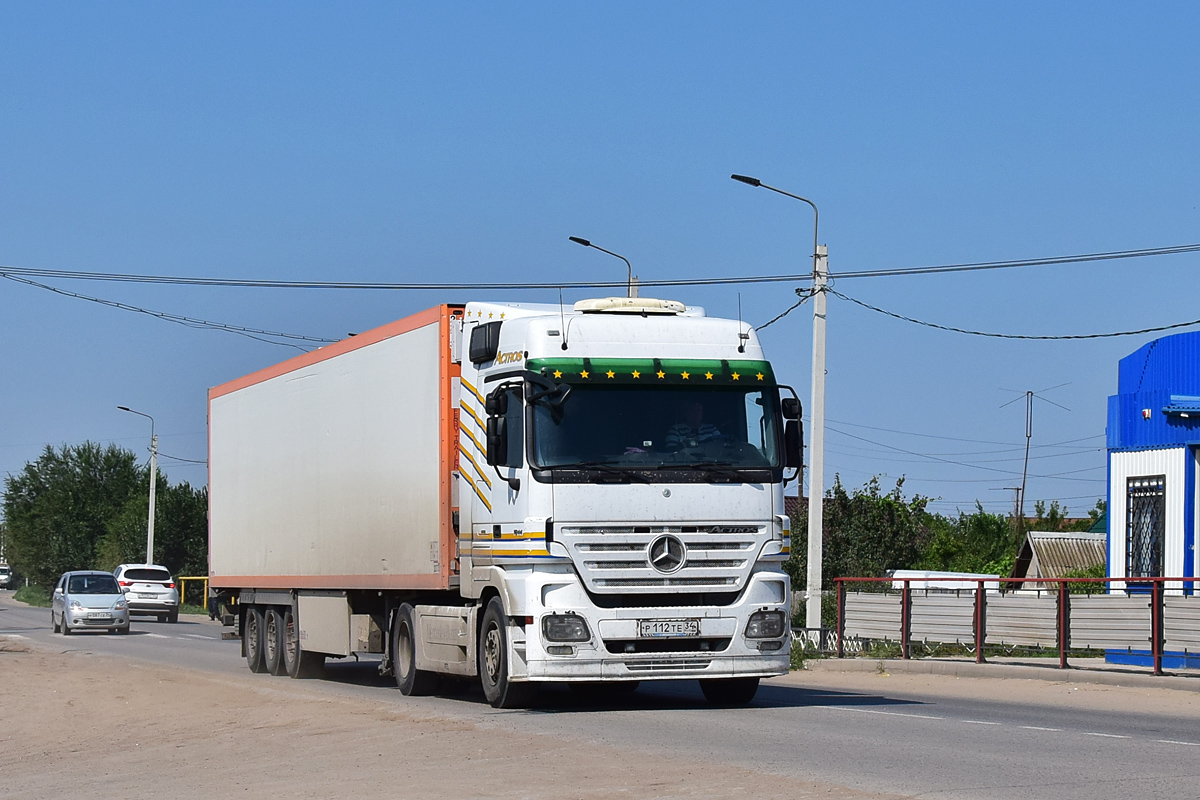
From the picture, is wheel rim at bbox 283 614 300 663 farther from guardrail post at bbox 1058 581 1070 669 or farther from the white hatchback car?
the white hatchback car

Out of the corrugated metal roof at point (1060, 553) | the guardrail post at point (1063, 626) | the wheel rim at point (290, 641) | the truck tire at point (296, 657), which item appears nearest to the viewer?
the truck tire at point (296, 657)

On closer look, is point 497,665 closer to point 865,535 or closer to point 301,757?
point 301,757

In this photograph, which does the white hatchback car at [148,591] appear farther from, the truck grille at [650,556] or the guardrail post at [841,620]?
the truck grille at [650,556]

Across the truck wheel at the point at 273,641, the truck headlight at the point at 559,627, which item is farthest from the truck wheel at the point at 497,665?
the truck wheel at the point at 273,641

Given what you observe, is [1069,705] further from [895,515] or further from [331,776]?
[895,515]

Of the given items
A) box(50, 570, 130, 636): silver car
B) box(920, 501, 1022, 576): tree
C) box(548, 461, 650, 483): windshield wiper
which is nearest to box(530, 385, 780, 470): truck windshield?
box(548, 461, 650, 483): windshield wiper

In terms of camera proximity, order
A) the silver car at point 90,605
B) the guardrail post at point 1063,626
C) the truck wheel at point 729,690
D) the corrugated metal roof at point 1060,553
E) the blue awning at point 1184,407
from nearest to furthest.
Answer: the truck wheel at point 729,690 → the guardrail post at point 1063,626 → the blue awning at point 1184,407 → the silver car at point 90,605 → the corrugated metal roof at point 1060,553

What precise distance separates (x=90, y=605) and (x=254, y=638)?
748 inches

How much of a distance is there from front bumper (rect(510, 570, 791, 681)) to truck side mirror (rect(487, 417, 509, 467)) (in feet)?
3.94

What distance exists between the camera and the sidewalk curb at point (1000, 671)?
66.3ft

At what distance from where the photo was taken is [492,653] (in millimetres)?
15727

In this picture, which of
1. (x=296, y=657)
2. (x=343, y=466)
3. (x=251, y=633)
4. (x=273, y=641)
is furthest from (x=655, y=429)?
(x=251, y=633)

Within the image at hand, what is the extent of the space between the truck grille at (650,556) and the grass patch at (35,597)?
230ft

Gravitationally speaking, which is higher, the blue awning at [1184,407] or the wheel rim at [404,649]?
the blue awning at [1184,407]
